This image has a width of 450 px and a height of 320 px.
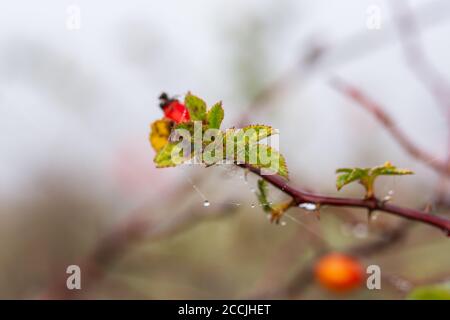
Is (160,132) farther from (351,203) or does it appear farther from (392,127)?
(392,127)

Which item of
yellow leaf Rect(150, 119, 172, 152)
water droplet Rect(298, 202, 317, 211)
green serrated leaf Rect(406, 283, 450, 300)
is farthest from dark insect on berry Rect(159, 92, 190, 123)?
green serrated leaf Rect(406, 283, 450, 300)

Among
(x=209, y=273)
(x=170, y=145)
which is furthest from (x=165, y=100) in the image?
(x=209, y=273)

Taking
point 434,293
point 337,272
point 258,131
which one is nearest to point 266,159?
point 258,131

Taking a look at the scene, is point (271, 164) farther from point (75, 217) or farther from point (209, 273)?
point (75, 217)

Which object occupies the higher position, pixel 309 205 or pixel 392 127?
pixel 392 127

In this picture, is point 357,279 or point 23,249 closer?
point 357,279
